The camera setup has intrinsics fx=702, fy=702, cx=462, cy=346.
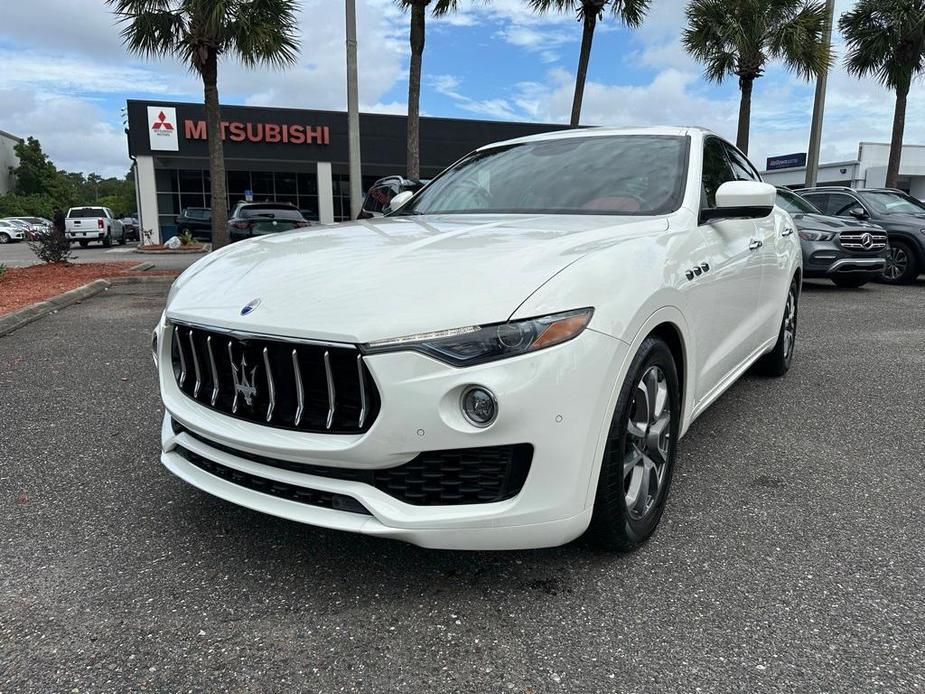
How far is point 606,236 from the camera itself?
2.48 meters

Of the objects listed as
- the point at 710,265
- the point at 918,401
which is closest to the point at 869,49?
the point at 918,401

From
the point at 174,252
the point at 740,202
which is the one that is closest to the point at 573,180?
the point at 740,202

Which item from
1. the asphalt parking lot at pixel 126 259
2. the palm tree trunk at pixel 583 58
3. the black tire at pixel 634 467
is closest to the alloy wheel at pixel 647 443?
the black tire at pixel 634 467

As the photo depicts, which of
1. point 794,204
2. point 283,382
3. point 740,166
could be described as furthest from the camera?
point 794,204

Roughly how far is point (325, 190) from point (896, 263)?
21433 mm

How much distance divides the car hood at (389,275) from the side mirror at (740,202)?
0.35 metres

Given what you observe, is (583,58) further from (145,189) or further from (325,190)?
(145,189)

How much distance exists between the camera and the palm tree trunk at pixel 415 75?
13828 millimetres

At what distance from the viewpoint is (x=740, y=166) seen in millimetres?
4359

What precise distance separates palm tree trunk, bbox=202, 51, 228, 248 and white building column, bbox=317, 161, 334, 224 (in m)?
14.1

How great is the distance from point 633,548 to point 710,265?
4.10 ft

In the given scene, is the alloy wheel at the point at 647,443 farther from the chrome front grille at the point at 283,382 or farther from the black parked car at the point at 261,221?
the black parked car at the point at 261,221

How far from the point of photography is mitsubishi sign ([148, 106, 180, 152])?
25.0 metres

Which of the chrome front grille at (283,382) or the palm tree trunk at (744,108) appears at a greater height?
the palm tree trunk at (744,108)
